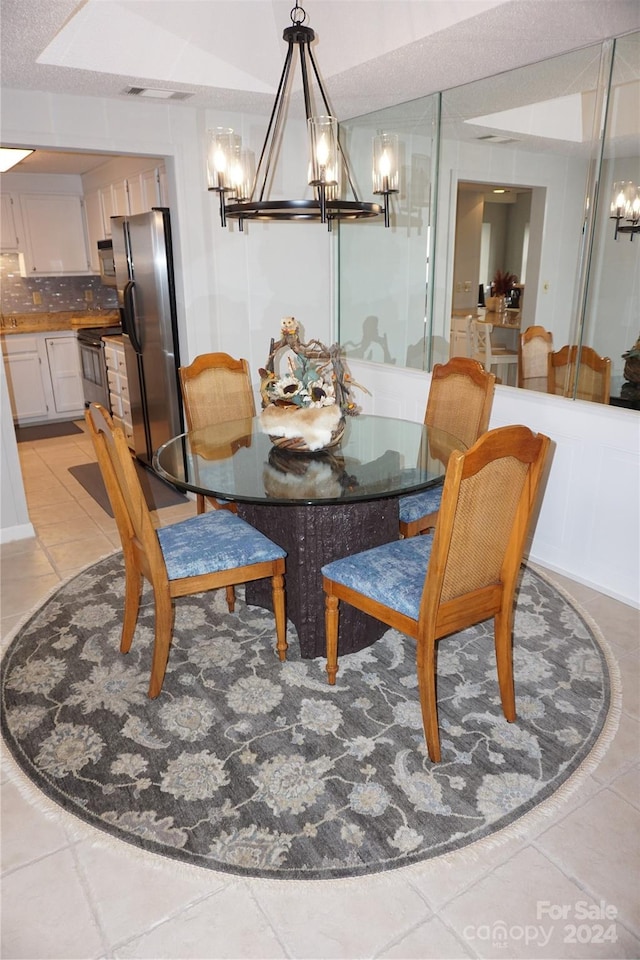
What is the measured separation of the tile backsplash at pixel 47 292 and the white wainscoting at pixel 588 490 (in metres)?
5.15

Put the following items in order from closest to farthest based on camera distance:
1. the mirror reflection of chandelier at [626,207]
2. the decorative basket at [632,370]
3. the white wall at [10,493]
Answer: the mirror reflection of chandelier at [626,207] → the decorative basket at [632,370] → the white wall at [10,493]

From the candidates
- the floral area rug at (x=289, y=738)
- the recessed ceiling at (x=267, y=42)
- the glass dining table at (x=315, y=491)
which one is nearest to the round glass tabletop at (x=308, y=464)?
the glass dining table at (x=315, y=491)

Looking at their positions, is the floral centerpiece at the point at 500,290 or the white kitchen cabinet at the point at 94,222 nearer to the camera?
the floral centerpiece at the point at 500,290

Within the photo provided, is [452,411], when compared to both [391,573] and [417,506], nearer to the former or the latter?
[417,506]

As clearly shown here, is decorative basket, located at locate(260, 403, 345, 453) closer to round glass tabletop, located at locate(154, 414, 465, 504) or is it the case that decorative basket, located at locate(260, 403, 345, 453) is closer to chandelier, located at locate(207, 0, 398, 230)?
round glass tabletop, located at locate(154, 414, 465, 504)

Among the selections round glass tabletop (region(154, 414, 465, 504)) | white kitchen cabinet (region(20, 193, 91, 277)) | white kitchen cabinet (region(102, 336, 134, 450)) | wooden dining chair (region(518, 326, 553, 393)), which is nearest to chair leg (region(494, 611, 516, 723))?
round glass tabletop (region(154, 414, 465, 504))

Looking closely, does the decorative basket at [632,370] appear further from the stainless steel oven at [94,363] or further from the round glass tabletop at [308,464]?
the stainless steel oven at [94,363]

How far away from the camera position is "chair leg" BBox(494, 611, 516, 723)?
219 cm

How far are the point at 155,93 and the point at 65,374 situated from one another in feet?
11.9

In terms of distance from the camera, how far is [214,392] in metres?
3.53

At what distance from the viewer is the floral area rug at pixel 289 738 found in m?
1.84

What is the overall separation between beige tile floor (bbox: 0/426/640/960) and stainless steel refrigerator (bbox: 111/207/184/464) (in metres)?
2.96

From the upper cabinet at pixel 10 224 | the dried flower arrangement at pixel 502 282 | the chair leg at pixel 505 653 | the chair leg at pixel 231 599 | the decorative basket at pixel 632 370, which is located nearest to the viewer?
the chair leg at pixel 505 653

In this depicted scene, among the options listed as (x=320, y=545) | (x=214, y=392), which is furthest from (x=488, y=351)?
(x=320, y=545)
